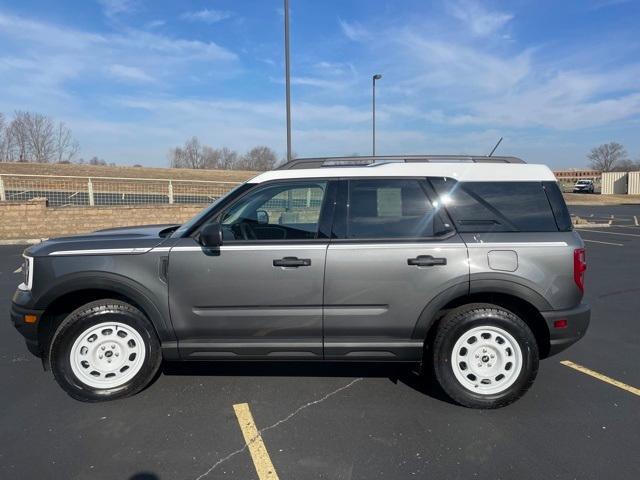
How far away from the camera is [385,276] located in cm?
338

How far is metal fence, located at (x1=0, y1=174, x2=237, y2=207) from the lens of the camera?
15344mm

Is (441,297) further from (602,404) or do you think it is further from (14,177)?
(14,177)

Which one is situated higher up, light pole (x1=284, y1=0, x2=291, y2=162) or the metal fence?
light pole (x1=284, y1=0, x2=291, y2=162)

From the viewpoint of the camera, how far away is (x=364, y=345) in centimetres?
346

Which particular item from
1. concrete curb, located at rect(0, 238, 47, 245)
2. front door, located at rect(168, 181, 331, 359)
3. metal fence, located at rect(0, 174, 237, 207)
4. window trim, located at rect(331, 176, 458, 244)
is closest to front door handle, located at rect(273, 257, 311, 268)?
front door, located at rect(168, 181, 331, 359)

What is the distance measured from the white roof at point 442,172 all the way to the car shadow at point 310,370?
1763 millimetres

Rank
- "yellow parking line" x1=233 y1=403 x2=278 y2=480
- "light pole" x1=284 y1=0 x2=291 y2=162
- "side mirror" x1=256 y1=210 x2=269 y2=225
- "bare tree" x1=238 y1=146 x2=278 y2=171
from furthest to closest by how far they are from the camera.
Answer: "bare tree" x1=238 y1=146 x2=278 y2=171 → "light pole" x1=284 y1=0 x2=291 y2=162 → "side mirror" x1=256 y1=210 x2=269 y2=225 → "yellow parking line" x1=233 y1=403 x2=278 y2=480

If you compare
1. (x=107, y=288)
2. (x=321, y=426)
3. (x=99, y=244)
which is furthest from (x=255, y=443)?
(x=99, y=244)

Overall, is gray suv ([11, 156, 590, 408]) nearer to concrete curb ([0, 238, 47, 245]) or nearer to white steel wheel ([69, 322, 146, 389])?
white steel wheel ([69, 322, 146, 389])

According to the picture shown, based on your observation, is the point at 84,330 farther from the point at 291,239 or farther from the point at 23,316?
the point at 291,239

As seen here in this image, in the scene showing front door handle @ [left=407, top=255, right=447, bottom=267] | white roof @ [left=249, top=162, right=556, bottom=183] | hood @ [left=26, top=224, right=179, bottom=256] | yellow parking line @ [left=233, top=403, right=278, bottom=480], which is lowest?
yellow parking line @ [left=233, top=403, right=278, bottom=480]

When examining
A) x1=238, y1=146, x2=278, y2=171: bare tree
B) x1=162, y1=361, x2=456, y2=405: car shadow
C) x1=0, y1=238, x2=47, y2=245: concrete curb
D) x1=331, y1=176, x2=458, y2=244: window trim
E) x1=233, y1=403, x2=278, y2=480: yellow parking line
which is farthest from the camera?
x1=238, y1=146, x2=278, y2=171: bare tree

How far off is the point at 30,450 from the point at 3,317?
371 centimetres

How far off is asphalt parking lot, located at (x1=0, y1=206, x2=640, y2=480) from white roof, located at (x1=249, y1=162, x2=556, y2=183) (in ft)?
5.84
